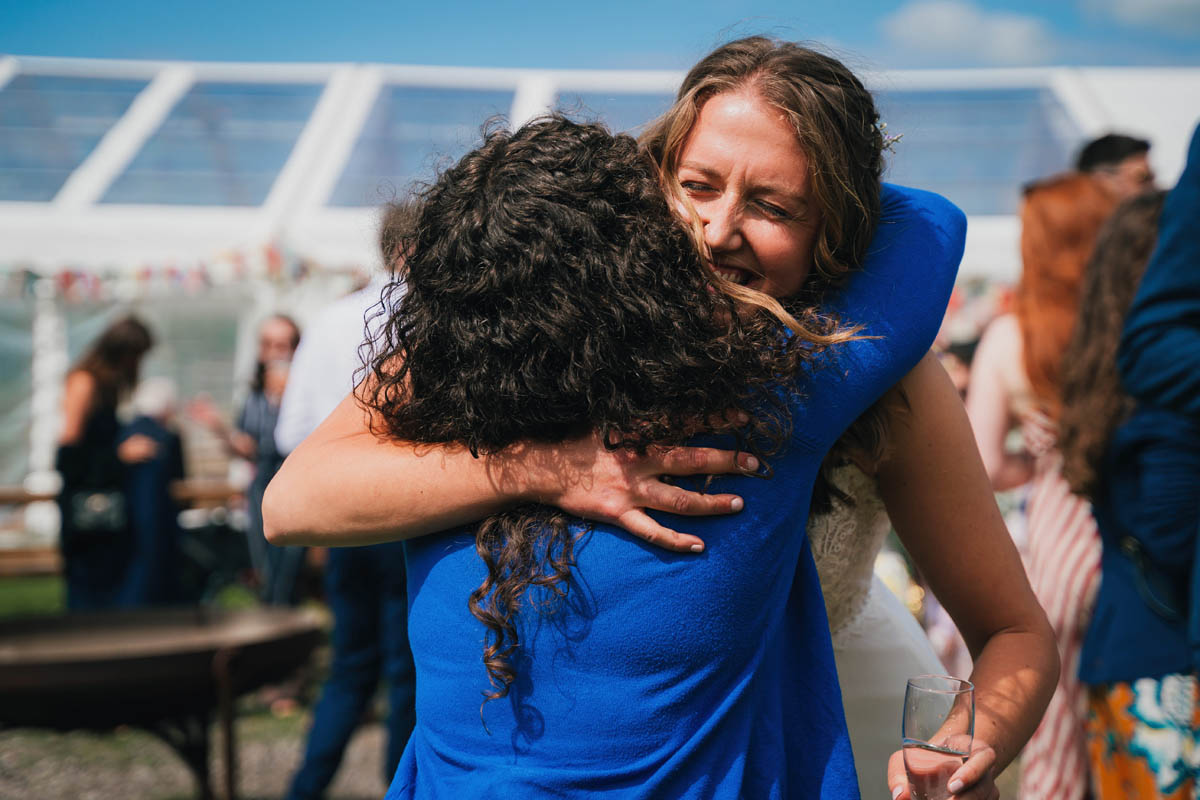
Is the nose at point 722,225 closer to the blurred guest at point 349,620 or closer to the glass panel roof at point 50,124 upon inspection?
the blurred guest at point 349,620

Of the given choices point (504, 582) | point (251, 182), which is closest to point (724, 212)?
point (504, 582)

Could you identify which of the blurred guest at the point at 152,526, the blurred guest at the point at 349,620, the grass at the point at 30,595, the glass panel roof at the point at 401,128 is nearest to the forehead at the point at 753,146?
the blurred guest at the point at 349,620

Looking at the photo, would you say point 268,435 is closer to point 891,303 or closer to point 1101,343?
point 1101,343

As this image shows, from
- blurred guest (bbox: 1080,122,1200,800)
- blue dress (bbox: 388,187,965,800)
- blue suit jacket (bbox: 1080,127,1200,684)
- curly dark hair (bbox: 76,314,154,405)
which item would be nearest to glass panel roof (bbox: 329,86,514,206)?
curly dark hair (bbox: 76,314,154,405)

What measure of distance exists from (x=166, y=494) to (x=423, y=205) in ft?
18.7

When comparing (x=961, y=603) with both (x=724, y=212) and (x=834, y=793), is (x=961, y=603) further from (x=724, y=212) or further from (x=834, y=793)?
(x=724, y=212)

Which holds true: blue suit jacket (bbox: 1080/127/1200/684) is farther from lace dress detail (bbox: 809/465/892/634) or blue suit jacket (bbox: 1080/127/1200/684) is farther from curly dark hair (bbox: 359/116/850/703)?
curly dark hair (bbox: 359/116/850/703)

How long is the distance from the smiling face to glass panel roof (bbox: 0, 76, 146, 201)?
844 centimetres

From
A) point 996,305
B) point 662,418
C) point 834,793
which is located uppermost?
point 996,305

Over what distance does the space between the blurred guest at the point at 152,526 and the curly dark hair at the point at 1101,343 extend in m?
5.36

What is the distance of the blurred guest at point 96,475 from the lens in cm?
600

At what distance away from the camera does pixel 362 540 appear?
1.38 metres

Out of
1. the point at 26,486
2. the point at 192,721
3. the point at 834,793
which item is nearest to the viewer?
the point at 834,793

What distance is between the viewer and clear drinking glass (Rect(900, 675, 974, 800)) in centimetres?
130
